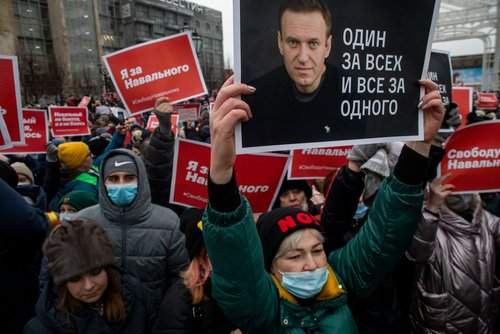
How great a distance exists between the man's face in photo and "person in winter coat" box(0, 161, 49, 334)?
149 cm

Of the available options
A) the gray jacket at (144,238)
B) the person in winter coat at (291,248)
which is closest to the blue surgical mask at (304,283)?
the person in winter coat at (291,248)

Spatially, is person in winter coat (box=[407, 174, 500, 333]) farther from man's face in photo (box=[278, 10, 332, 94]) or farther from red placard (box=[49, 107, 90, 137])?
red placard (box=[49, 107, 90, 137])

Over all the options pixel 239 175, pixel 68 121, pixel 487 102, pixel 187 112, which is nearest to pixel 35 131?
pixel 68 121

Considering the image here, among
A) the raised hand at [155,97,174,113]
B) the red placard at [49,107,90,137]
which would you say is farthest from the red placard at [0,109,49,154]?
the raised hand at [155,97,174,113]

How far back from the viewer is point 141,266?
244cm

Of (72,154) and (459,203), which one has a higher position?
(72,154)

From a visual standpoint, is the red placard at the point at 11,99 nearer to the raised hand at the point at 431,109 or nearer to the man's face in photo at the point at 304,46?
the man's face in photo at the point at 304,46

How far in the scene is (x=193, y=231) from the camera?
2100 mm

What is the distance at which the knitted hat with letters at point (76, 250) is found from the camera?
1835 mm

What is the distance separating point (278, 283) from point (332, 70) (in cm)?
93

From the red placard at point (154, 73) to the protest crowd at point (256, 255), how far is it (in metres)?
1.29

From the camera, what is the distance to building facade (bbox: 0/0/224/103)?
29.0m

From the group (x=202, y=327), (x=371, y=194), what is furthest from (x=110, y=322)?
(x=371, y=194)

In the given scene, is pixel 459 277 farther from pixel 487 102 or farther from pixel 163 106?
pixel 487 102
